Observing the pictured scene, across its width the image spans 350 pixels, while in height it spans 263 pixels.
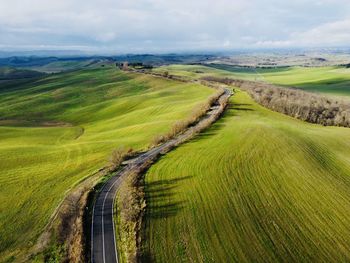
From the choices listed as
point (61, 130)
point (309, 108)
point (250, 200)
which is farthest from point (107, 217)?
point (309, 108)

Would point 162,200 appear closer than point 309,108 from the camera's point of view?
Yes

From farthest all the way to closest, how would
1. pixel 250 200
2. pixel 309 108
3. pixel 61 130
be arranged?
pixel 61 130
pixel 309 108
pixel 250 200

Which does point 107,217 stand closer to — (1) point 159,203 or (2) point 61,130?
(1) point 159,203

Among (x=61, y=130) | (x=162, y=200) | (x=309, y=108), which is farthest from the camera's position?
(x=61, y=130)

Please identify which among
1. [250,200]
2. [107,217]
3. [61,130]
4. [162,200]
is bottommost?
[61,130]

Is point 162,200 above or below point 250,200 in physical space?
above

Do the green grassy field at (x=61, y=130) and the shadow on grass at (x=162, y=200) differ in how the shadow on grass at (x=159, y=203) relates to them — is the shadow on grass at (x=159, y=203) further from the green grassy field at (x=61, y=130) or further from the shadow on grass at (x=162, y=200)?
the green grassy field at (x=61, y=130)
